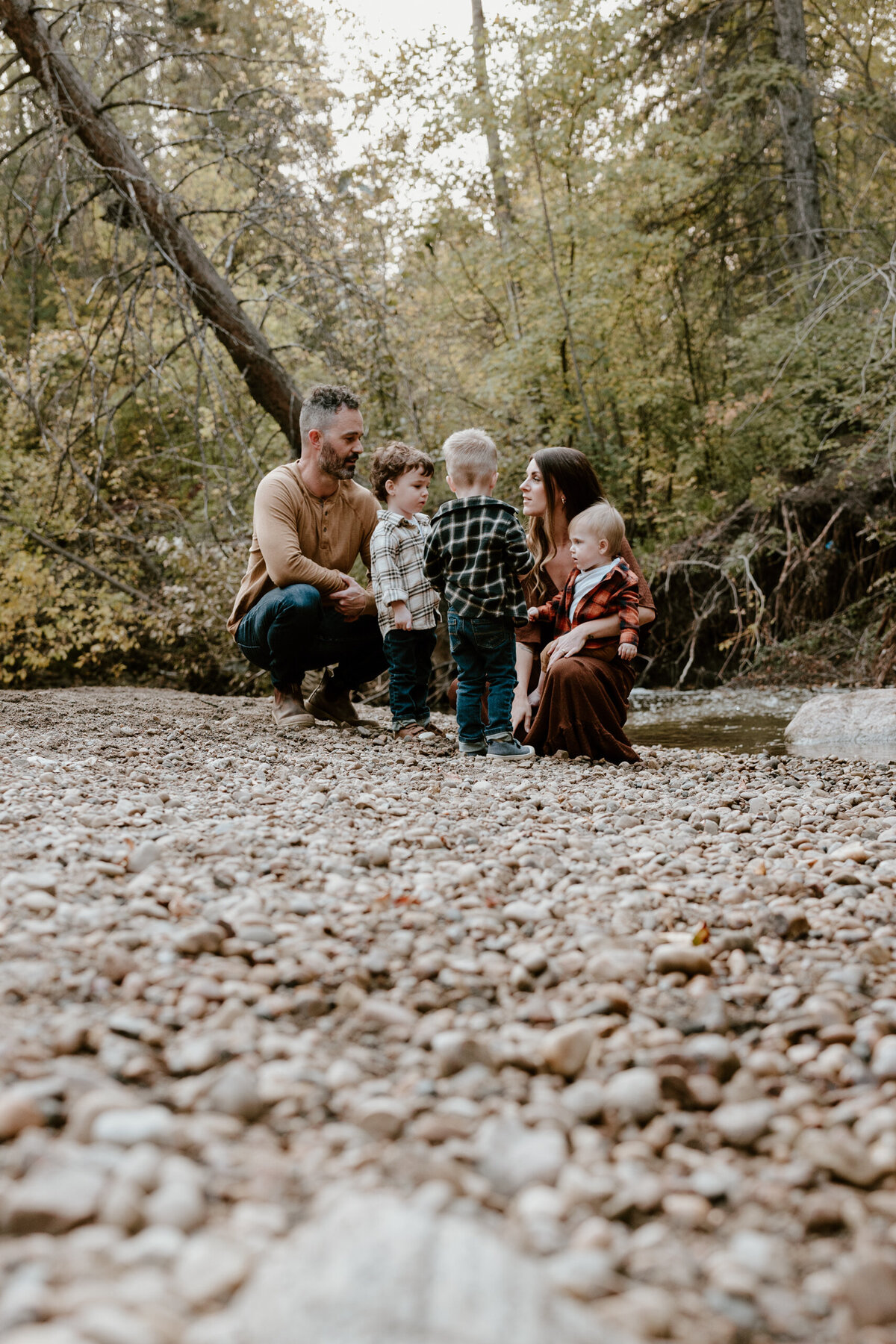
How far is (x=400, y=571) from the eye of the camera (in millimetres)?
4277

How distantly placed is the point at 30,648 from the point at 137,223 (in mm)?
3308

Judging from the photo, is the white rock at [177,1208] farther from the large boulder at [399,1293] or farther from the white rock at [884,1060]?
the white rock at [884,1060]

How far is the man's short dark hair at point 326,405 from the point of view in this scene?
4.44m

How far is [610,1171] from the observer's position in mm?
1121

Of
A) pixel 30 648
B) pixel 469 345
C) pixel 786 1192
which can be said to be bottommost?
pixel 786 1192

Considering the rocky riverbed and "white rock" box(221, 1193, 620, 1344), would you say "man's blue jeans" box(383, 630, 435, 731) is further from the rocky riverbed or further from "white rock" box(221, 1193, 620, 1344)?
"white rock" box(221, 1193, 620, 1344)

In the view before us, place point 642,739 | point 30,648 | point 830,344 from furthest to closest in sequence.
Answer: point 830,344 → point 30,648 → point 642,739

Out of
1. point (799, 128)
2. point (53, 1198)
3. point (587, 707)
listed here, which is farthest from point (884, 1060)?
point (799, 128)

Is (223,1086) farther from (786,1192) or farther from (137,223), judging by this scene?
(137,223)

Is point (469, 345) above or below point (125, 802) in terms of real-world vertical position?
above

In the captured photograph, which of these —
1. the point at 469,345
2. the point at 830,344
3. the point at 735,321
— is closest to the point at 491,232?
the point at 469,345

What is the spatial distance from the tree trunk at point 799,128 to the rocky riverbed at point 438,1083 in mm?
8631

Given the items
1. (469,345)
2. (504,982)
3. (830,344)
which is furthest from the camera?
(469,345)

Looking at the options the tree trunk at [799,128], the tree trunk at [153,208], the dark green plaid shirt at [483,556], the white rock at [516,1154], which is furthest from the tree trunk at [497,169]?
the white rock at [516,1154]
